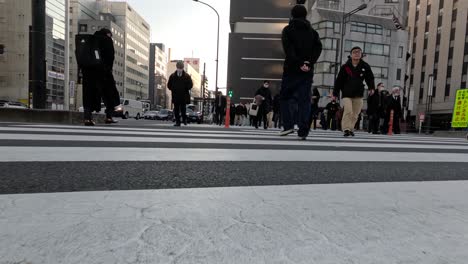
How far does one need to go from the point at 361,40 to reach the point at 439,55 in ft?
53.1

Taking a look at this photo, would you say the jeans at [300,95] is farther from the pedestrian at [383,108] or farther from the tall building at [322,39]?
the tall building at [322,39]

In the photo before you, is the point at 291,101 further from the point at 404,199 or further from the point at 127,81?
the point at 127,81

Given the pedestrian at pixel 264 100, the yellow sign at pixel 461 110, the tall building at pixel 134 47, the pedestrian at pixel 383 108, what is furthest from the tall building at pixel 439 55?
the tall building at pixel 134 47

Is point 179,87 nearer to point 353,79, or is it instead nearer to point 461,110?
point 353,79

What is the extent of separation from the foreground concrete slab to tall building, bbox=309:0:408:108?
1664 inches

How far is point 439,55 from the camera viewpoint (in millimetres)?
50469

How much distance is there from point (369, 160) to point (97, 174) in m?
2.15

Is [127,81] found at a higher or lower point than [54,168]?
higher

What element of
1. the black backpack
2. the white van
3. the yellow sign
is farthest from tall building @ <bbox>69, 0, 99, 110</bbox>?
the black backpack

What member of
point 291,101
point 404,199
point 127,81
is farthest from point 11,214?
point 127,81

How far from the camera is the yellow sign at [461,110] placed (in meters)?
15.0

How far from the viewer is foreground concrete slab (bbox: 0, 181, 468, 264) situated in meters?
0.84

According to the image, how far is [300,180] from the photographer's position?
5.98 feet

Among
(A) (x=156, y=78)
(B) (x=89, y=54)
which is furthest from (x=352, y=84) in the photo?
(A) (x=156, y=78)
